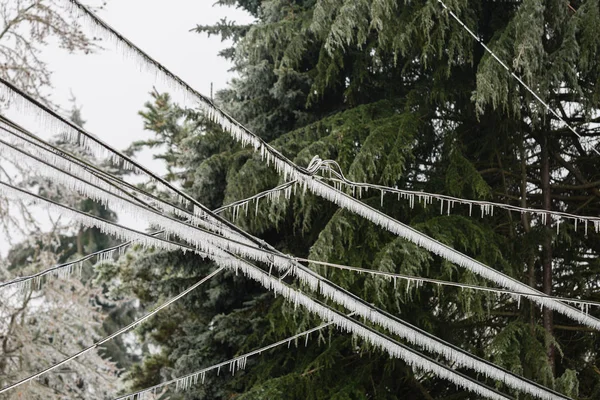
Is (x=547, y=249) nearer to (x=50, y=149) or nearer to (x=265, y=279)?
(x=265, y=279)

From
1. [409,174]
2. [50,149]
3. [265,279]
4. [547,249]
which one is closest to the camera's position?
[50,149]

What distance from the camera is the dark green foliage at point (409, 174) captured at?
18.2 ft

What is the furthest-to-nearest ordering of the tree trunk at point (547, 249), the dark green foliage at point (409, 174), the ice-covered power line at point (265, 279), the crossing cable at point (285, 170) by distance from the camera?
the tree trunk at point (547, 249) < the dark green foliage at point (409, 174) < the ice-covered power line at point (265, 279) < the crossing cable at point (285, 170)

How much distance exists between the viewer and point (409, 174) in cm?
704

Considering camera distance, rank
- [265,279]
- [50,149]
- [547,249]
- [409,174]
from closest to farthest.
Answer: [50,149] < [265,279] < [547,249] < [409,174]

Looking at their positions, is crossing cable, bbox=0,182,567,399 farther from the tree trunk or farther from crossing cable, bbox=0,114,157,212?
the tree trunk

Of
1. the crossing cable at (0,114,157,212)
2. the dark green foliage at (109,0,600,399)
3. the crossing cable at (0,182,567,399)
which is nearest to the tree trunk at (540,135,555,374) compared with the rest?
the dark green foliage at (109,0,600,399)

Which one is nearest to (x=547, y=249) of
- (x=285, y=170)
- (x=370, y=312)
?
(x=370, y=312)

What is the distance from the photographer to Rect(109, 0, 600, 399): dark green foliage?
5.56 metres

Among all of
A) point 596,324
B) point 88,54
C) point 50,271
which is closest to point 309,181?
point 50,271

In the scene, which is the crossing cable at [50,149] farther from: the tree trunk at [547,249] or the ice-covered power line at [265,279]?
the tree trunk at [547,249]

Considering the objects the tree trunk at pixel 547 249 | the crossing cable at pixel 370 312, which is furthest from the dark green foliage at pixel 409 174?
the crossing cable at pixel 370 312

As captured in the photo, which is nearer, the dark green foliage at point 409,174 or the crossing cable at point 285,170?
the crossing cable at point 285,170

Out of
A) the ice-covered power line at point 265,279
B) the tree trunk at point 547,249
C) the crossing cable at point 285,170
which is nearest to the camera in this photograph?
the crossing cable at point 285,170
